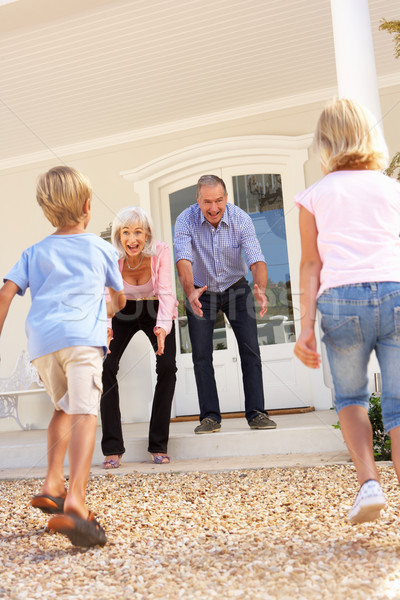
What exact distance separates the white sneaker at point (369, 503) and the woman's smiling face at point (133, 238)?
192cm

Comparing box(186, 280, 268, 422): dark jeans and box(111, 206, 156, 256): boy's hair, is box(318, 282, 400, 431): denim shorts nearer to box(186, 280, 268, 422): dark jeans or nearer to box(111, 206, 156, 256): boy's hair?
box(111, 206, 156, 256): boy's hair

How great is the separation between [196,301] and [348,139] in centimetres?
174

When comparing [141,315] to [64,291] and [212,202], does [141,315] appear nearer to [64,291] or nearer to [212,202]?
[212,202]

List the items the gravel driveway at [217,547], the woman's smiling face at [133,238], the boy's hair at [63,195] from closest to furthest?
the gravel driveway at [217,547], the boy's hair at [63,195], the woman's smiling face at [133,238]

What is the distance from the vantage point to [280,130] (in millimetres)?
5488

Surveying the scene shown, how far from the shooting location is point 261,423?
11.4ft

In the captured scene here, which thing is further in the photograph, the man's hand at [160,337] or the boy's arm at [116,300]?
the man's hand at [160,337]

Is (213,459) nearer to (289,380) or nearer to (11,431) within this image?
(289,380)

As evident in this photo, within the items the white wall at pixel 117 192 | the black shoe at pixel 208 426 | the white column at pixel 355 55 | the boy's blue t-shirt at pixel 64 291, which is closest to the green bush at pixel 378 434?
the black shoe at pixel 208 426

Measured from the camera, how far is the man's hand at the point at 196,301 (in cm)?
334

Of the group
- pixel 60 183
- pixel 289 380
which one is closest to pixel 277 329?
pixel 289 380

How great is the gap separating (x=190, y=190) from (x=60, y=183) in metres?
3.86

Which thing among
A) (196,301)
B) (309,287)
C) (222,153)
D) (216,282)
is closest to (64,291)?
(309,287)

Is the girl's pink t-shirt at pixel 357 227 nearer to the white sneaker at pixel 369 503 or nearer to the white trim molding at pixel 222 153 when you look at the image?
the white sneaker at pixel 369 503
